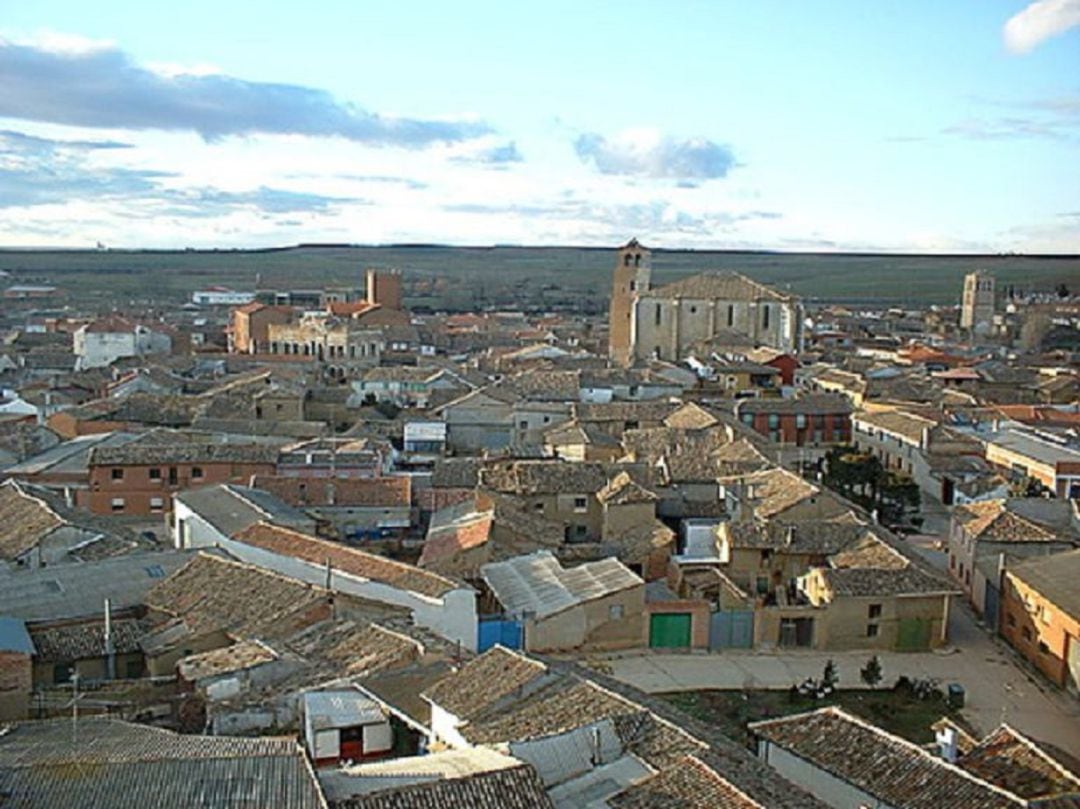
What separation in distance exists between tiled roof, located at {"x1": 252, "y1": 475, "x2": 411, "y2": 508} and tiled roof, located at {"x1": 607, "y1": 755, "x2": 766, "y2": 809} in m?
13.7

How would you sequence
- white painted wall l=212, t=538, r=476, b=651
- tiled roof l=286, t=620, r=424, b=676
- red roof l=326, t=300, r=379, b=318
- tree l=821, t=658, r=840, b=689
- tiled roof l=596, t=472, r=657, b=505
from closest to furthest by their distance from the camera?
1. tiled roof l=286, t=620, r=424, b=676
2. tree l=821, t=658, r=840, b=689
3. white painted wall l=212, t=538, r=476, b=651
4. tiled roof l=596, t=472, r=657, b=505
5. red roof l=326, t=300, r=379, b=318

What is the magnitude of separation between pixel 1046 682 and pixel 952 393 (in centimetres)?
2643

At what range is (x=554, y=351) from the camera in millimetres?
51438

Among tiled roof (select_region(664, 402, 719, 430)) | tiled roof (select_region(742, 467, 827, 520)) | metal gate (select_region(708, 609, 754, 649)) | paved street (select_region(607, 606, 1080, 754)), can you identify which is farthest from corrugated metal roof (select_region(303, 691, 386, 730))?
tiled roof (select_region(664, 402, 719, 430))

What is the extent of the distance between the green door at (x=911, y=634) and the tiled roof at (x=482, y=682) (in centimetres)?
745

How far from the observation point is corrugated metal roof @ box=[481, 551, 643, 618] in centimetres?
1788

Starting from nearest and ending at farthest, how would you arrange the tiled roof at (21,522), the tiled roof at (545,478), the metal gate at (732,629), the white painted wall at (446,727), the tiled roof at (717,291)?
the white painted wall at (446,727)
the metal gate at (732,629)
the tiled roof at (21,522)
the tiled roof at (545,478)
the tiled roof at (717,291)

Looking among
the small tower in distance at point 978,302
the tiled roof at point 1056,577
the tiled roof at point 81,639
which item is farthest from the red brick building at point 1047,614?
the small tower in distance at point 978,302

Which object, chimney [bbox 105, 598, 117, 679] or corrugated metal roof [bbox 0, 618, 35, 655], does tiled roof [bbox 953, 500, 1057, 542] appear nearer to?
chimney [bbox 105, 598, 117, 679]

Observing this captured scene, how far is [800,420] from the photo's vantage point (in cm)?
3703

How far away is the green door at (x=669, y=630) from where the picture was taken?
18281 mm

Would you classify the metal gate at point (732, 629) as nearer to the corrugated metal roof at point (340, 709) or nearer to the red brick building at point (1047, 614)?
the red brick building at point (1047, 614)

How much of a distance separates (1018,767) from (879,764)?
1410 millimetres

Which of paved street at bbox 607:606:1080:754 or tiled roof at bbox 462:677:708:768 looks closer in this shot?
tiled roof at bbox 462:677:708:768
